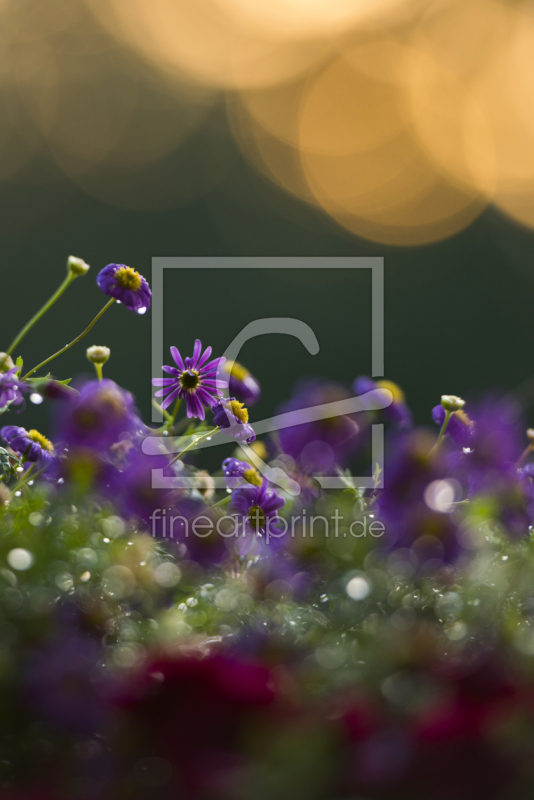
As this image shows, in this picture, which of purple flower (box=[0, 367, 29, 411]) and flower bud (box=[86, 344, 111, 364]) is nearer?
purple flower (box=[0, 367, 29, 411])

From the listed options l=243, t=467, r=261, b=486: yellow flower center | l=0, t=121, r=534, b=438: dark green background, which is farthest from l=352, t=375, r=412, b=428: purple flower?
l=0, t=121, r=534, b=438: dark green background

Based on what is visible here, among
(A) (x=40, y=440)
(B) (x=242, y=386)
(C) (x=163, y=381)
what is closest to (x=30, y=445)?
(A) (x=40, y=440)

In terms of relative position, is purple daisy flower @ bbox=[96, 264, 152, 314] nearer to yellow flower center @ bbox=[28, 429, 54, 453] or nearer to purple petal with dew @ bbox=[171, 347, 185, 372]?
purple petal with dew @ bbox=[171, 347, 185, 372]

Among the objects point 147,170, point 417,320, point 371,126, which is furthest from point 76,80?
point 417,320

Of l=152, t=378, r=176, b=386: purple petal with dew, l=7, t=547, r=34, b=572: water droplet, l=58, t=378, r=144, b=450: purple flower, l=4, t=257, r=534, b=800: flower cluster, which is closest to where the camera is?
l=4, t=257, r=534, b=800: flower cluster

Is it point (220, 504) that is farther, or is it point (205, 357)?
point (205, 357)

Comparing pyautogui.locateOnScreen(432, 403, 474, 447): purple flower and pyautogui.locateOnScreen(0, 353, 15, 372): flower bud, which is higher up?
pyautogui.locateOnScreen(0, 353, 15, 372): flower bud

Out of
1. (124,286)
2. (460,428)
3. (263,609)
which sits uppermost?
(124,286)

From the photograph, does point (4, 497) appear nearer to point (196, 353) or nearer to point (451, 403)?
point (196, 353)
